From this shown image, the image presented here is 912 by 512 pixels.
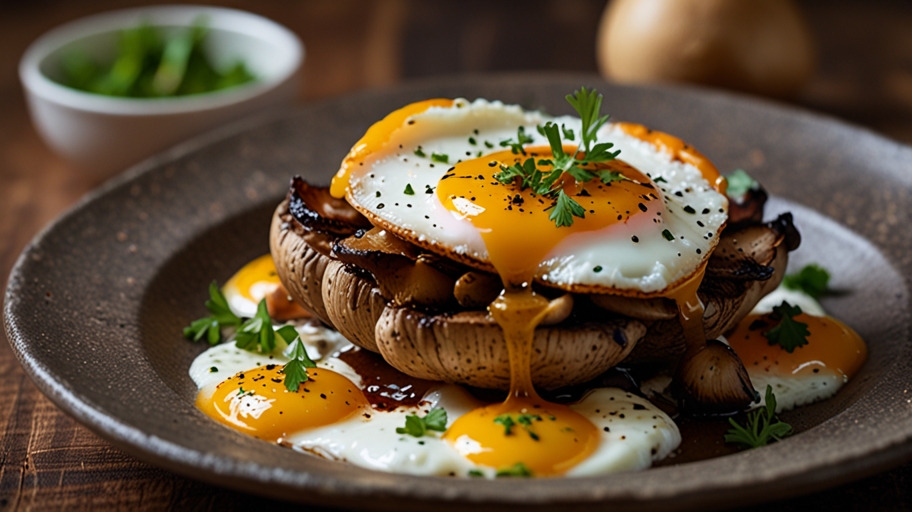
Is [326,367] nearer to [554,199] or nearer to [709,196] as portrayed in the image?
[554,199]

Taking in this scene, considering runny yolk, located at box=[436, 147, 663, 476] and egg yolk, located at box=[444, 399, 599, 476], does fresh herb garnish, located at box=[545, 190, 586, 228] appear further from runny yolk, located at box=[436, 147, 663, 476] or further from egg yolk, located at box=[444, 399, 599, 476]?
egg yolk, located at box=[444, 399, 599, 476]

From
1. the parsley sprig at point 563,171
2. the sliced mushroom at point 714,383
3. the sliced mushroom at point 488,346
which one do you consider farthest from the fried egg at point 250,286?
the sliced mushroom at point 714,383

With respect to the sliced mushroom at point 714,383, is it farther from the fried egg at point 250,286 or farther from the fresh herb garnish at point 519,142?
the fried egg at point 250,286

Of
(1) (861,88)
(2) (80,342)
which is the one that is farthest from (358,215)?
(1) (861,88)

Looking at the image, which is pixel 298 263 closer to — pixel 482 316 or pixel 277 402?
pixel 277 402

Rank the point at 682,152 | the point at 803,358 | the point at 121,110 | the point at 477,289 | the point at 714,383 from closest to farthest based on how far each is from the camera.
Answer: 1. the point at 477,289
2. the point at 714,383
3. the point at 803,358
4. the point at 682,152
5. the point at 121,110

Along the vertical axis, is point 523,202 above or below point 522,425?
above

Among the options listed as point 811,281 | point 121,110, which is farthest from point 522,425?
point 121,110

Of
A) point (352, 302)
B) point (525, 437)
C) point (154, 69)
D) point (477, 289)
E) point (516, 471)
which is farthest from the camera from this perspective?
point (154, 69)
